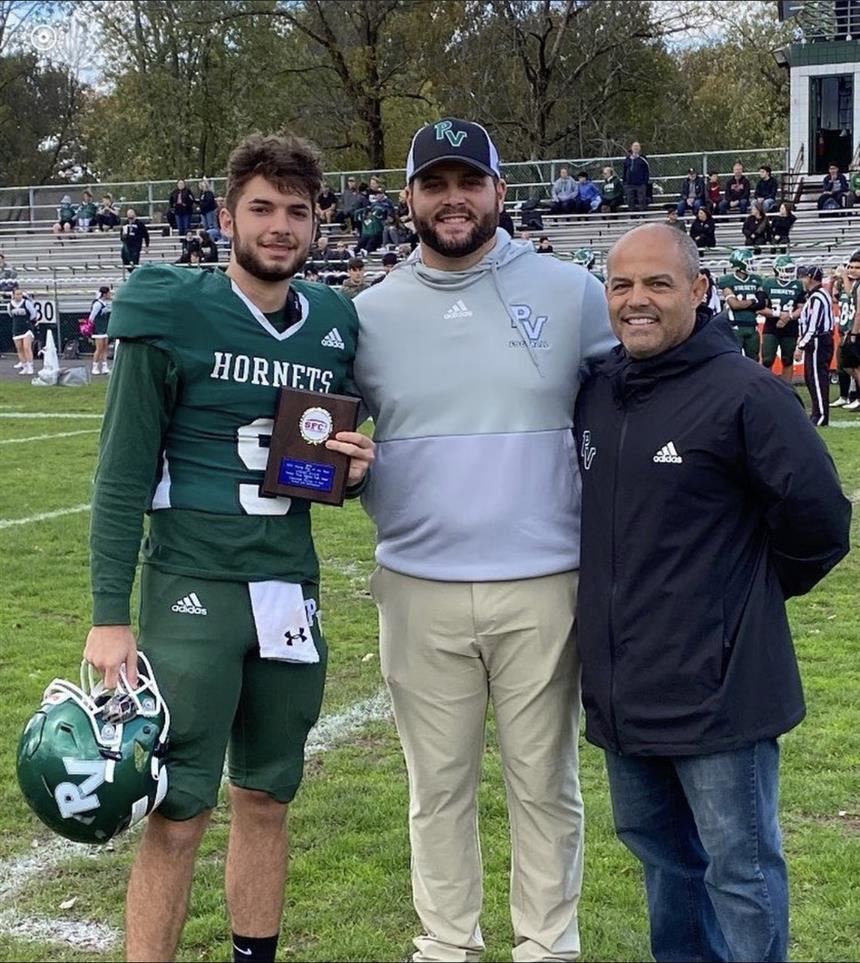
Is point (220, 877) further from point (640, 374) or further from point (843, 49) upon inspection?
point (843, 49)

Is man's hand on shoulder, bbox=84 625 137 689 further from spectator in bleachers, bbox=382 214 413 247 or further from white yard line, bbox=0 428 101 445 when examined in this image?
spectator in bleachers, bbox=382 214 413 247

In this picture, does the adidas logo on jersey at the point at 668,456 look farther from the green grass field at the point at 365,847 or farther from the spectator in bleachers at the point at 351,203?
the spectator in bleachers at the point at 351,203

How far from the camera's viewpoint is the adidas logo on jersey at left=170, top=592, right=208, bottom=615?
9.65 feet

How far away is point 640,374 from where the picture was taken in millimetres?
2889

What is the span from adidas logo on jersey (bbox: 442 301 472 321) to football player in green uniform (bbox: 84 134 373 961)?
11.9 inches

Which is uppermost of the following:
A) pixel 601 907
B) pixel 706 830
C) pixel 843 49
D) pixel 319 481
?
pixel 843 49

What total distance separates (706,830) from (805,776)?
1.99 m

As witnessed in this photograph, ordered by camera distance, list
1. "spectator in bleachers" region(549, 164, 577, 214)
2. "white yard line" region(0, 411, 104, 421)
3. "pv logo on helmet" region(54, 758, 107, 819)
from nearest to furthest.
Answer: "pv logo on helmet" region(54, 758, 107, 819) → "white yard line" region(0, 411, 104, 421) → "spectator in bleachers" region(549, 164, 577, 214)

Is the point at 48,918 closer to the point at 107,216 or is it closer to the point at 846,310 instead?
the point at 846,310

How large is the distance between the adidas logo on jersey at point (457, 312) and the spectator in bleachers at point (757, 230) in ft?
74.6

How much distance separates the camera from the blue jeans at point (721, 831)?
9.08ft

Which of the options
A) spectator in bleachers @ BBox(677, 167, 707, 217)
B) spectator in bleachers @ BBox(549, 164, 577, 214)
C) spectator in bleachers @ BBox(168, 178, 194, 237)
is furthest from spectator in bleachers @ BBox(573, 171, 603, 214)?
spectator in bleachers @ BBox(168, 178, 194, 237)

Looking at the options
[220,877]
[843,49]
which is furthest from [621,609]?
[843,49]

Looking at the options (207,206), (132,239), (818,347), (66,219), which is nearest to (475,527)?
(818,347)
